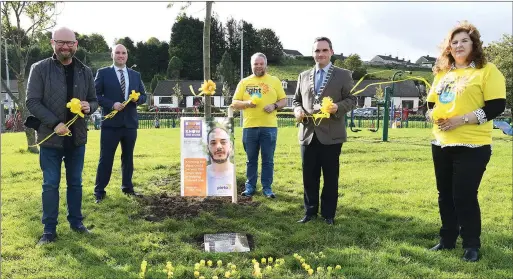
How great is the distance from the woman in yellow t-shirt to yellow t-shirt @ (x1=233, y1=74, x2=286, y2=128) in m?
2.59

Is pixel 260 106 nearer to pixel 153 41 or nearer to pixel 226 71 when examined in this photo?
pixel 226 71

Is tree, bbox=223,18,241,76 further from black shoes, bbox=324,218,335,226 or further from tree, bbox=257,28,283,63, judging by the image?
black shoes, bbox=324,218,335,226

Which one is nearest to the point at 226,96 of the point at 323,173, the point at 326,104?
the point at 323,173

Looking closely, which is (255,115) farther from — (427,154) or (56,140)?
(427,154)

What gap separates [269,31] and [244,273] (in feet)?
246

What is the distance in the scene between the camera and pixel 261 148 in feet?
21.6

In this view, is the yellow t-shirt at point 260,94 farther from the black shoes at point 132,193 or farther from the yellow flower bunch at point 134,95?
the black shoes at point 132,193

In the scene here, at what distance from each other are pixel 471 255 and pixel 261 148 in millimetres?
3306

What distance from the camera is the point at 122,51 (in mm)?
6180

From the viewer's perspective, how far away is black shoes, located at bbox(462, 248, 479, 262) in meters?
4.09

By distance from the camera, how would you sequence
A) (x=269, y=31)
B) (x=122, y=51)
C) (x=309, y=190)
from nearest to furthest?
(x=309, y=190) < (x=122, y=51) < (x=269, y=31)

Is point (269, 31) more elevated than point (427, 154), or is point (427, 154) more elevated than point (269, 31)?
point (269, 31)

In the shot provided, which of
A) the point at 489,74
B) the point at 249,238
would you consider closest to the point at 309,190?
the point at 249,238

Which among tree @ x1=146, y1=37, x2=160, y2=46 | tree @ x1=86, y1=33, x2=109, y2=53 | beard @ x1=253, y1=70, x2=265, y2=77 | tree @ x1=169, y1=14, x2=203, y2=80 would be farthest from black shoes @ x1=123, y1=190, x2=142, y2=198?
tree @ x1=86, y1=33, x2=109, y2=53
